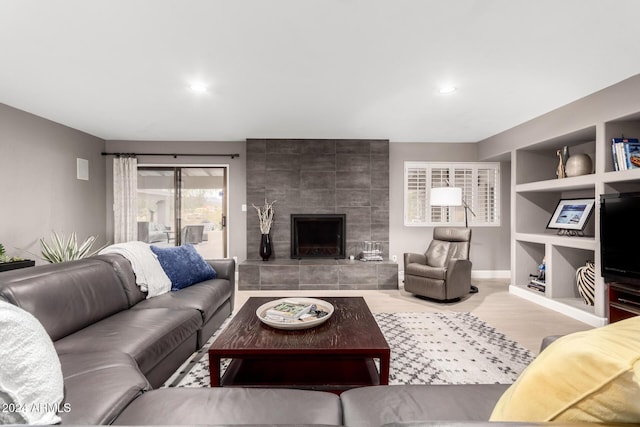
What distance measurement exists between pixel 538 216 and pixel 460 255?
1373mm

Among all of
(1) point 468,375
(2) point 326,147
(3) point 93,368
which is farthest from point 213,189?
(1) point 468,375

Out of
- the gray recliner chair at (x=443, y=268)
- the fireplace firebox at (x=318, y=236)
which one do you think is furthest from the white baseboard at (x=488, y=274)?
the fireplace firebox at (x=318, y=236)

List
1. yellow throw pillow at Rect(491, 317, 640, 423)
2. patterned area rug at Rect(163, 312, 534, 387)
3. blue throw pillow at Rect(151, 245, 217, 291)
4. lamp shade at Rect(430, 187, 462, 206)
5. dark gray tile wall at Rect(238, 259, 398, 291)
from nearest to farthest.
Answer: yellow throw pillow at Rect(491, 317, 640, 423) → patterned area rug at Rect(163, 312, 534, 387) → blue throw pillow at Rect(151, 245, 217, 291) → lamp shade at Rect(430, 187, 462, 206) → dark gray tile wall at Rect(238, 259, 398, 291)

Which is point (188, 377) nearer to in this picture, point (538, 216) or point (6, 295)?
point (6, 295)

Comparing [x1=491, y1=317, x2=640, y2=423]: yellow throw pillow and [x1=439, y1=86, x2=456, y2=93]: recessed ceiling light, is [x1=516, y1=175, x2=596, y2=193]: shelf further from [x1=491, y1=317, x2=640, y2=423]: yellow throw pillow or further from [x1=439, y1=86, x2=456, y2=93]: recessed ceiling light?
[x1=491, y1=317, x2=640, y2=423]: yellow throw pillow

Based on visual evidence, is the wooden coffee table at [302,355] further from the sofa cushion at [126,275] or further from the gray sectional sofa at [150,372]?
the sofa cushion at [126,275]

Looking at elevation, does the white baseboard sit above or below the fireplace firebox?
below

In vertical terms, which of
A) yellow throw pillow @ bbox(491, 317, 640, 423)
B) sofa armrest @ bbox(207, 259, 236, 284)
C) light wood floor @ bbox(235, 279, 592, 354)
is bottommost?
light wood floor @ bbox(235, 279, 592, 354)

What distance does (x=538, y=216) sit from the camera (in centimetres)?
423

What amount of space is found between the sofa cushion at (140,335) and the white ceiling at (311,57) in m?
1.98

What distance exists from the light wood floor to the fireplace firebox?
88 cm

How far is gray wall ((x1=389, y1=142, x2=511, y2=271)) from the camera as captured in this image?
16.9 feet

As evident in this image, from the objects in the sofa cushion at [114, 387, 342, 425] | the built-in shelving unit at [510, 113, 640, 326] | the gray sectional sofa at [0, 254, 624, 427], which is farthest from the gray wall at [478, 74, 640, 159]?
the sofa cushion at [114, 387, 342, 425]

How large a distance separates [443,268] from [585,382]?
10.9 feet
